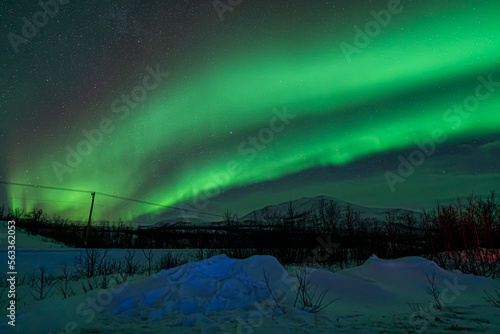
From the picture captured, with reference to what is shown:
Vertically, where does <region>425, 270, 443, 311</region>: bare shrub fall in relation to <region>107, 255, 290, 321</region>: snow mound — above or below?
below

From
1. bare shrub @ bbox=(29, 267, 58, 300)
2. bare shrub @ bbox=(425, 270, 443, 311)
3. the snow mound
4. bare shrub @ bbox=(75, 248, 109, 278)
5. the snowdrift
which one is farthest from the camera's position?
bare shrub @ bbox=(75, 248, 109, 278)

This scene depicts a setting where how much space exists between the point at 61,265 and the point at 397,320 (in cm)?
2128

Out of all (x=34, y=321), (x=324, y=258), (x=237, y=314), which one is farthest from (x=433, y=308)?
(x=324, y=258)

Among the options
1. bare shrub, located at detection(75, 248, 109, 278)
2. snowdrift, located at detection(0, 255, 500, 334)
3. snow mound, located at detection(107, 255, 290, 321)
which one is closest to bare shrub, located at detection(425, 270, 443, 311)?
snowdrift, located at detection(0, 255, 500, 334)

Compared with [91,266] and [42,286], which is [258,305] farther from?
[91,266]

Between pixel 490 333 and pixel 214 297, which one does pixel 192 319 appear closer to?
pixel 214 297

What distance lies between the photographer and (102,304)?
6773mm
